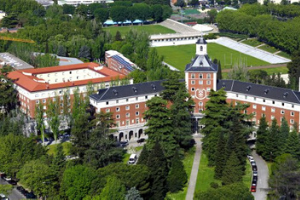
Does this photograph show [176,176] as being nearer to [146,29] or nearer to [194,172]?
[194,172]

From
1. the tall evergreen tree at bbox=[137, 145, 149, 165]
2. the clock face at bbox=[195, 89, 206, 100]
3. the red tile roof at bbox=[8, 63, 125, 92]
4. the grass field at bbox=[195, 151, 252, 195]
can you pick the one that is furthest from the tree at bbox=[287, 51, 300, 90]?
the tall evergreen tree at bbox=[137, 145, 149, 165]

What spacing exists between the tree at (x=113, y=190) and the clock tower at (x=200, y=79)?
25.2 m

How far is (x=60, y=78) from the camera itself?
8519cm

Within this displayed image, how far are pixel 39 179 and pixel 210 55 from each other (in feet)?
232

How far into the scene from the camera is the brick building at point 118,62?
295 ft

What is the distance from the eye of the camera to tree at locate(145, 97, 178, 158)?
61594 millimetres

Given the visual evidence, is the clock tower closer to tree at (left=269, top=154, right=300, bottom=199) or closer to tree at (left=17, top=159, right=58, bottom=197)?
tree at (left=269, top=154, right=300, bottom=199)

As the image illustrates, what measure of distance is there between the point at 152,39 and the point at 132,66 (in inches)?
1469

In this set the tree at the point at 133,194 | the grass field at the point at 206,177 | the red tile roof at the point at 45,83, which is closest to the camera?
the tree at the point at 133,194

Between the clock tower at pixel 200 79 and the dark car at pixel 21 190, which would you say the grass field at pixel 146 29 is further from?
the dark car at pixel 21 190

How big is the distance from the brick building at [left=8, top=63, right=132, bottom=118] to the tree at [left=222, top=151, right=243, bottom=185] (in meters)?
24.5

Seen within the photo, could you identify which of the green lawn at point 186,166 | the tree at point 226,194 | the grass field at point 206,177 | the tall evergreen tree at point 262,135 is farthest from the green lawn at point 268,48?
the tree at point 226,194

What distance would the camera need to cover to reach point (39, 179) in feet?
169

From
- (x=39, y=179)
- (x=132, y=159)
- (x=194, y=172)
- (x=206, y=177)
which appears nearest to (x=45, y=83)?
(x=132, y=159)
